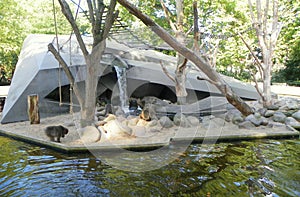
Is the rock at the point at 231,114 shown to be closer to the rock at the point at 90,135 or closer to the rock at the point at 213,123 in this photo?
the rock at the point at 213,123

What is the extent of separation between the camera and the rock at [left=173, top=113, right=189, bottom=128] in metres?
6.49

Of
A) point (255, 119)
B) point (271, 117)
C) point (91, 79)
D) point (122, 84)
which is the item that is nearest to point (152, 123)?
point (91, 79)

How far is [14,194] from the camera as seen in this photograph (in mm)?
3303

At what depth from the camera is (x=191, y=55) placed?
6.02 meters

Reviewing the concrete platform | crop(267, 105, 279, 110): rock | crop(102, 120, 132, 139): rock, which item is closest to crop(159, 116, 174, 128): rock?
the concrete platform

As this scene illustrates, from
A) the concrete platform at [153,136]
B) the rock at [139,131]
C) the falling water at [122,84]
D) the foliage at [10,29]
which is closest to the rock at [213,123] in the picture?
the concrete platform at [153,136]

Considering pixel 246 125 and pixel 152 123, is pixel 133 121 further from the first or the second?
pixel 246 125

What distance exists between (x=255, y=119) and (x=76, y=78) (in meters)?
5.13

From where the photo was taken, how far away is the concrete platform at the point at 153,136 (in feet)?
16.2

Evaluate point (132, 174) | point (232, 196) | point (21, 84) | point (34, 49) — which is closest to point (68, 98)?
point (21, 84)

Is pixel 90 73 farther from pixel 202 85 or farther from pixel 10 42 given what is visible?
pixel 10 42

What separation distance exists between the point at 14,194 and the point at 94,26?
3883 mm

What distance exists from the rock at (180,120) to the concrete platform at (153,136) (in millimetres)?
203

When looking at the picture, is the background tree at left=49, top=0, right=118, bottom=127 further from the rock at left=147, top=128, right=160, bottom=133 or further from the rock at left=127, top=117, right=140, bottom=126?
the rock at left=147, top=128, right=160, bottom=133
